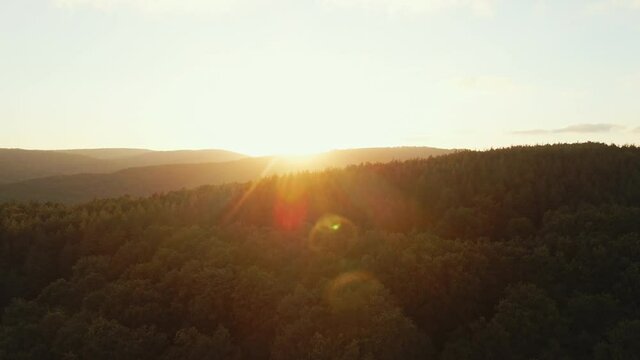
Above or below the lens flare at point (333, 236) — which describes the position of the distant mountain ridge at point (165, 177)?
below

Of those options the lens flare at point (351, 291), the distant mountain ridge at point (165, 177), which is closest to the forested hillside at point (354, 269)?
the lens flare at point (351, 291)

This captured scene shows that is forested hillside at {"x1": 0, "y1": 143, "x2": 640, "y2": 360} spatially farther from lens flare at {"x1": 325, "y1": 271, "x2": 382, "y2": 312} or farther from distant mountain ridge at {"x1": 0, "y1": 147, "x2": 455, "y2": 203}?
distant mountain ridge at {"x1": 0, "y1": 147, "x2": 455, "y2": 203}

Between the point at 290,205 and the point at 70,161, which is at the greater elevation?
the point at 290,205

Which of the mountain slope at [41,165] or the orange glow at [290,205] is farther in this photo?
the mountain slope at [41,165]

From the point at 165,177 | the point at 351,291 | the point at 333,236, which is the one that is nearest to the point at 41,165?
the point at 165,177

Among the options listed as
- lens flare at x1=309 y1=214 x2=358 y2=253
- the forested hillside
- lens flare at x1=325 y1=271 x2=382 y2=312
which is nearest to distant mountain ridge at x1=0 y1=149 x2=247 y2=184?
the forested hillside

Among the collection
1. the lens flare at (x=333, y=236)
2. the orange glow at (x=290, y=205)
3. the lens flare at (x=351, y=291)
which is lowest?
the lens flare at (x=351, y=291)

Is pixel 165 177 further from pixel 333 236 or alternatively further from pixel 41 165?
pixel 333 236

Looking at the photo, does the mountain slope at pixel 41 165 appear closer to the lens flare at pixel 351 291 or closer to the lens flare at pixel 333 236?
the lens flare at pixel 333 236
